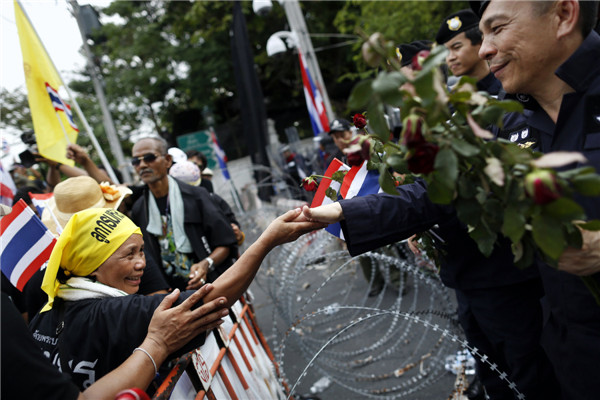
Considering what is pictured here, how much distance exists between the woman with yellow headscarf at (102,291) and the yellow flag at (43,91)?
328 centimetres

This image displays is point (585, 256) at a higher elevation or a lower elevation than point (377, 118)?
lower

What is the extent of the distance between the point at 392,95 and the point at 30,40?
5.70 m

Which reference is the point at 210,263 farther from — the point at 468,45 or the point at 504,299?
the point at 468,45

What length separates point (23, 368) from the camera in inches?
51.9

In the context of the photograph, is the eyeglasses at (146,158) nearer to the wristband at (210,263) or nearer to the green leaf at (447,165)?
the wristband at (210,263)

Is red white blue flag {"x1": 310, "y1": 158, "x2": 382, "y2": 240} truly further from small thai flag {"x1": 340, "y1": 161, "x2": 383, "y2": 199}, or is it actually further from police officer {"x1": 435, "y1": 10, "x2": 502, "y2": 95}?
police officer {"x1": 435, "y1": 10, "x2": 502, "y2": 95}

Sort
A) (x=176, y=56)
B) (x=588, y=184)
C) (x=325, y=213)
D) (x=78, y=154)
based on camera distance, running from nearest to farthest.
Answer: (x=588, y=184) < (x=325, y=213) < (x=78, y=154) < (x=176, y=56)

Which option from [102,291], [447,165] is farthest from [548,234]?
[102,291]

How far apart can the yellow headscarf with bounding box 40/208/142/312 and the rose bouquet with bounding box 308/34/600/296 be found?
67.5 inches

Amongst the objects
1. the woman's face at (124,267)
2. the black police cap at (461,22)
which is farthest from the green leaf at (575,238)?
the black police cap at (461,22)

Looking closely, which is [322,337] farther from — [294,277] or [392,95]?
[392,95]

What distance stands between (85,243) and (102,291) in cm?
27


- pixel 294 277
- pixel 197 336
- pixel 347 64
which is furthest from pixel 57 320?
pixel 347 64

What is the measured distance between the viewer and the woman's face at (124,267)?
228cm
